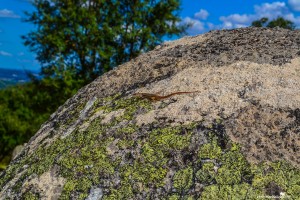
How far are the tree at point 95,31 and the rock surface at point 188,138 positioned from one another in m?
21.2

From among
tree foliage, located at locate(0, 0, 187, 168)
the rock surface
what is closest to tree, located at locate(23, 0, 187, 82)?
tree foliage, located at locate(0, 0, 187, 168)

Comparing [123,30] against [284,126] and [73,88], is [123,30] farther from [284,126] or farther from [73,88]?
[284,126]

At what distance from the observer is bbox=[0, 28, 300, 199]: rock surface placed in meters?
2.39

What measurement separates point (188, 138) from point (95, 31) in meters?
22.6

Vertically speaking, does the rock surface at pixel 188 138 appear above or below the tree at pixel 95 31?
below

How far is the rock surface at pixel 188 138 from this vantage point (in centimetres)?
239

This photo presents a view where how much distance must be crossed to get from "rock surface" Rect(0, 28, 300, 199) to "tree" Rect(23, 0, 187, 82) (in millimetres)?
21225

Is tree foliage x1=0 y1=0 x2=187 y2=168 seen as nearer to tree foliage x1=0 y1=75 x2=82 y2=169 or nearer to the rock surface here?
tree foliage x1=0 y1=75 x2=82 y2=169

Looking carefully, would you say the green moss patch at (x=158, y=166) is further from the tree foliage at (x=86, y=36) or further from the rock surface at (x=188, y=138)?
the tree foliage at (x=86, y=36)

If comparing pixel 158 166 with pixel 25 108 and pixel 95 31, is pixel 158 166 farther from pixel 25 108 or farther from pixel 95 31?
pixel 25 108

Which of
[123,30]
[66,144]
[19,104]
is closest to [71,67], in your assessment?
[123,30]

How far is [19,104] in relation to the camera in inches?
1254

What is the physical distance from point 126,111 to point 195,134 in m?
0.62

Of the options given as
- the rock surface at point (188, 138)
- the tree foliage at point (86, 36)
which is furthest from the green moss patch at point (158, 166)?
the tree foliage at point (86, 36)
